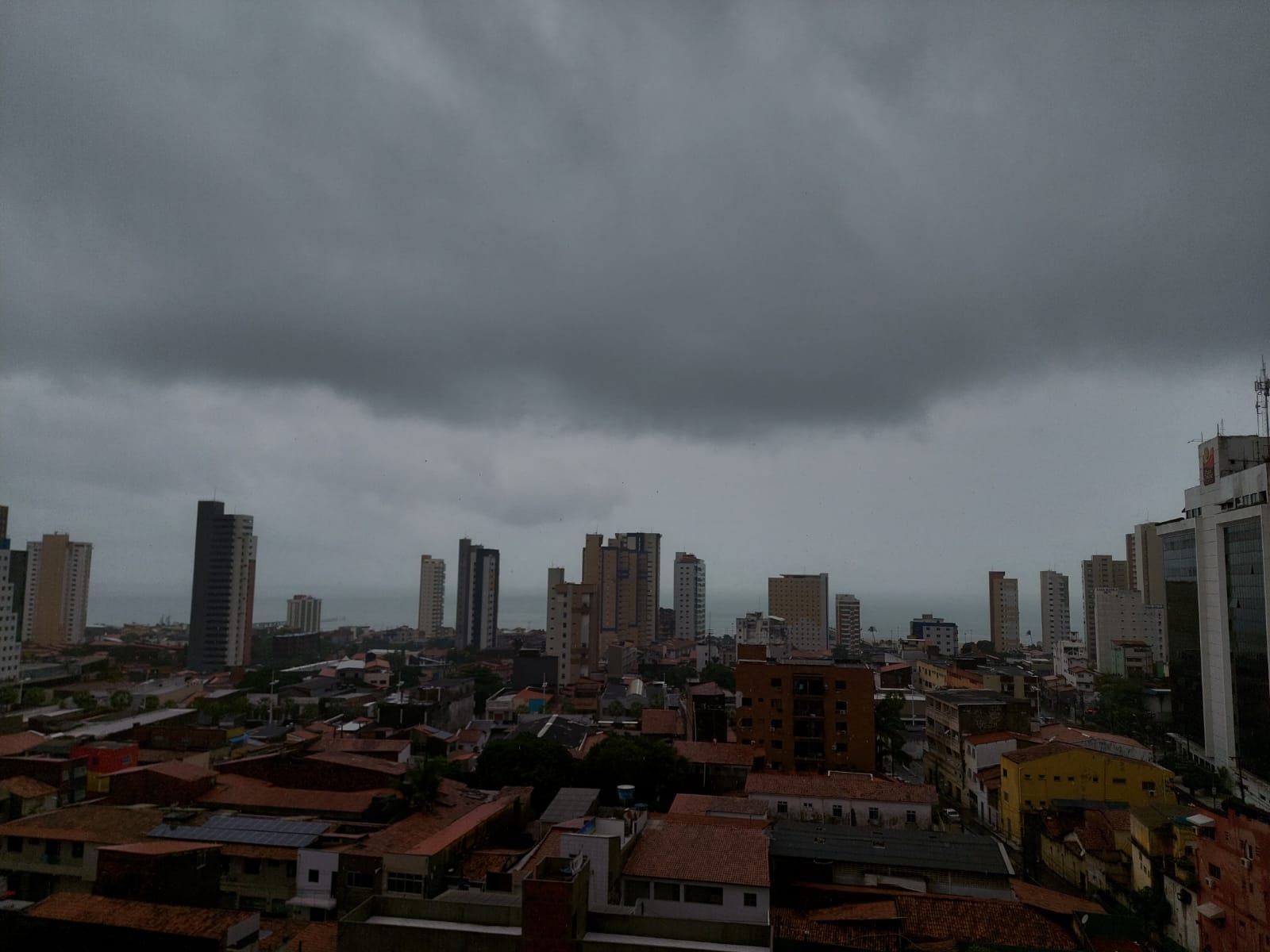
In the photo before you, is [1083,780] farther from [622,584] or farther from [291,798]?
[622,584]

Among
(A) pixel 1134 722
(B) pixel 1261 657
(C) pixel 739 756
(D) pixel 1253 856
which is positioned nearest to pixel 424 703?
(C) pixel 739 756

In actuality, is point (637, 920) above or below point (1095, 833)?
above

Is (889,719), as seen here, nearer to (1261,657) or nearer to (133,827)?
(1261,657)

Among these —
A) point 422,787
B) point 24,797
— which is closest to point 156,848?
point 422,787

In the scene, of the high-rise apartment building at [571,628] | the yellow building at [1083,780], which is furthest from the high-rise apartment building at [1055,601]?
the yellow building at [1083,780]

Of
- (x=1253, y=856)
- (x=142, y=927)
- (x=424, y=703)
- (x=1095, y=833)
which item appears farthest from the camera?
(x=424, y=703)

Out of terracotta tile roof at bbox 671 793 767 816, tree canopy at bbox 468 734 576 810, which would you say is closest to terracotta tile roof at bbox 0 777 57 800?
tree canopy at bbox 468 734 576 810

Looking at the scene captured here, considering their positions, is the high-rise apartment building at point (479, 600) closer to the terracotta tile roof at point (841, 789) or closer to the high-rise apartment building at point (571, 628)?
the high-rise apartment building at point (571, 628)
